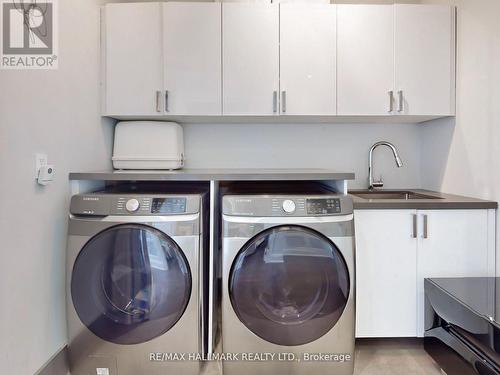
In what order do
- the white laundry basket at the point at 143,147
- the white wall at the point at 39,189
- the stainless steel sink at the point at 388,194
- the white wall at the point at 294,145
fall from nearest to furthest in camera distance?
the white wall at the point at 39,189 < the white laundry basket at the point at 143,147 < the stainless steel sink at the point at 388,194 < the white wall at the point at 294,145

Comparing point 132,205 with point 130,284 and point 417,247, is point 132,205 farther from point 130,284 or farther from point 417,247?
point 417,247

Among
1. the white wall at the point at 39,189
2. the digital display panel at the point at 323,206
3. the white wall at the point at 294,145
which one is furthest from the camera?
the white wall at the point at 294,145

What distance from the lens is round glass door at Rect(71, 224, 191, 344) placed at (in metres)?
1.36

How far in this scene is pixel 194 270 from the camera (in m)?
1.38

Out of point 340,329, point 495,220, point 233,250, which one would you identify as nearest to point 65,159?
point 233,250

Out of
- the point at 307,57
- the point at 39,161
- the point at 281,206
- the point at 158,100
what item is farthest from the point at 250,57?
the point at 39,161

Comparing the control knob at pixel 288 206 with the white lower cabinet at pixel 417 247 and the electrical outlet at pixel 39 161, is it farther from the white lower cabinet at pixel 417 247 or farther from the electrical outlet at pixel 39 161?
the electrical outlet at pixel 39 161

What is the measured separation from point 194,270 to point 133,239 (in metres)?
0.33

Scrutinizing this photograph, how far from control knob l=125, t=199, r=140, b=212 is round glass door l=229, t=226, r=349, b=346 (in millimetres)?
541

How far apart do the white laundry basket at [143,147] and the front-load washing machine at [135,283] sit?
22.9 inches

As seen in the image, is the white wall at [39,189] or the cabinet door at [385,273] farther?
the cabinet door at [385,273]

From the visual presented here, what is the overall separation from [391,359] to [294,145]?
152 cm

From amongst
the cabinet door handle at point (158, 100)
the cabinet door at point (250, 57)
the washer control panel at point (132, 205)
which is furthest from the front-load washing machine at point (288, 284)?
the cabinet door handle at point (158, 100)

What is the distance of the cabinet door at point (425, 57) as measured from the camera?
1857 mm
